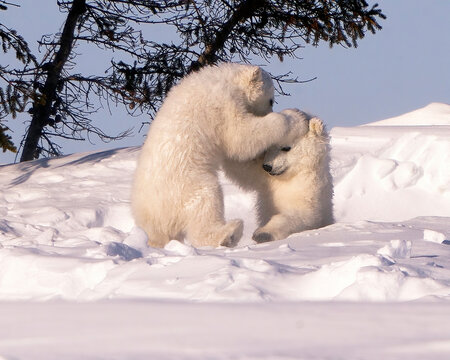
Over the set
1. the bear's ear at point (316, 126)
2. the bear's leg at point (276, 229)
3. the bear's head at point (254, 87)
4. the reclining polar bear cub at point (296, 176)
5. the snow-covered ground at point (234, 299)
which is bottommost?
the snow-covered ground at point (234, 299)

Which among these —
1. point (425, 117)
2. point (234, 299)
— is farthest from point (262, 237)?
point (425, 117)

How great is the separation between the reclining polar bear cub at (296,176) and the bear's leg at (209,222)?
2.66 ft

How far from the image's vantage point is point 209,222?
583 centimetres

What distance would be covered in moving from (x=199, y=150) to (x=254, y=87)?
862mm

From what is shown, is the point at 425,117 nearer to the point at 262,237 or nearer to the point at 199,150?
the point at 262,237

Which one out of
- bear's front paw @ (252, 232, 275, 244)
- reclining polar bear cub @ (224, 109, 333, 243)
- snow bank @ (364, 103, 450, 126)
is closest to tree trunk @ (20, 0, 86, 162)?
snow bank @ (364, 103, 450, 126)

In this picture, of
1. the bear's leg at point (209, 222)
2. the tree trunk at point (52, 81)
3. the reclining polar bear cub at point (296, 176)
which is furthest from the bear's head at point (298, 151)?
the tree trunk at point (52, 81)

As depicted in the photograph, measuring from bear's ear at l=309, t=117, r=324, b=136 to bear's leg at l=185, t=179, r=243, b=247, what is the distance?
4.27ft

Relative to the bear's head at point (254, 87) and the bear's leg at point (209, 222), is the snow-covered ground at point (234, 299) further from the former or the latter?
the bear's head at point (254, 87)

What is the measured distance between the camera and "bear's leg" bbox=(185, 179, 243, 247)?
573 centimetres

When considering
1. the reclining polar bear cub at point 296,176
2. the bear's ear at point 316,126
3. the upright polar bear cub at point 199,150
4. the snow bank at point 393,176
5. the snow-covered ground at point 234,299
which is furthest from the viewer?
the snow bank at point 393,176

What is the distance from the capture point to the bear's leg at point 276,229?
244 inches

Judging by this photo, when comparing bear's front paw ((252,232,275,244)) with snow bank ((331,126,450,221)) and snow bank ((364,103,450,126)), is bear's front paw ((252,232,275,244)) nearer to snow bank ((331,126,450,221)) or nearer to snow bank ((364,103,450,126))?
snow bank ((331,126,450,221))

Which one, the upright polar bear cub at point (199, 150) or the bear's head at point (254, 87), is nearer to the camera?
the upright polar bear cub at point (199, 150)
